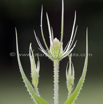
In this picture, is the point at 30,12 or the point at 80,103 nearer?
the point at 80,103

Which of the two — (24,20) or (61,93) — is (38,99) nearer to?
(61,93)

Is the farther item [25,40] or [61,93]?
[25,40]

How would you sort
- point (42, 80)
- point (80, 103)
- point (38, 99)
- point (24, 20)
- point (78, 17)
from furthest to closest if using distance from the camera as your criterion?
point (78, 17) < point (24, 20) < point (42, 80) < point (80, 103) < point (38, 99)

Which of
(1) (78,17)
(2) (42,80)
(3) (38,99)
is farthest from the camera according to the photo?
(1) (78,17)

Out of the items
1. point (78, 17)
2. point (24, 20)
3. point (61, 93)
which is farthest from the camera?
point (78, 17)

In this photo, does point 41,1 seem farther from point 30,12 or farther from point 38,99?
point 38,99

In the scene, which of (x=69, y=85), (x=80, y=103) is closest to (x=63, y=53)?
(x=69, y=85)

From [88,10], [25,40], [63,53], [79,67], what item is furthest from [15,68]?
[63,53]

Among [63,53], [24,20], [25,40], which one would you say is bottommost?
[63,53]

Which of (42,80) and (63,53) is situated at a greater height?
(63,53)
